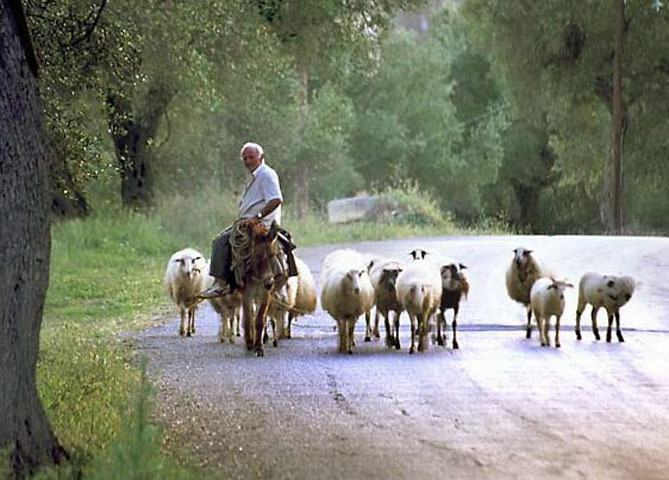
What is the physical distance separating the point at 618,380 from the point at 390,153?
144ft

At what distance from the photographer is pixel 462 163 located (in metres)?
55.2

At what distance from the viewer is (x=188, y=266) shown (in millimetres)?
15008

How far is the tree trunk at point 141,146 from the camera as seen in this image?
27.9 m

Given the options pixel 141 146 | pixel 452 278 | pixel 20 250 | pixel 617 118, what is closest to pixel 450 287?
pixel 452 278

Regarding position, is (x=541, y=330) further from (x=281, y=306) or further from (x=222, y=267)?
(x=222, y=267)

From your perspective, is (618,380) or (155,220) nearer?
(618,380)

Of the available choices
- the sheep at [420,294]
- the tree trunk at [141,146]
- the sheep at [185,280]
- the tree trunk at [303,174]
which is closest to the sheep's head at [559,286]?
the sheep at [420,294]

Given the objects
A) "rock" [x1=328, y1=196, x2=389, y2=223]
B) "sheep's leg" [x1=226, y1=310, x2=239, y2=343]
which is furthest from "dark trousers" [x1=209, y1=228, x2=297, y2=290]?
"rock" [x1=328, y1=196, x2=389, y2=223]

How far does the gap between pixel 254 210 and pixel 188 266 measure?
200 cm

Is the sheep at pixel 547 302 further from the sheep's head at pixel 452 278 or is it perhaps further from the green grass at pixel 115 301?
the green grass at pixel 115 301

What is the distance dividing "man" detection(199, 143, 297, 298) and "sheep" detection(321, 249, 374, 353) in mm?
500

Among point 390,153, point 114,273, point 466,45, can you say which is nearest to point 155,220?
point 114,273

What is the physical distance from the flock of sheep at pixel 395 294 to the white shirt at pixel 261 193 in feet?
3.11

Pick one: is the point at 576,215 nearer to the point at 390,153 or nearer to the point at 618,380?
the point at 390,153
